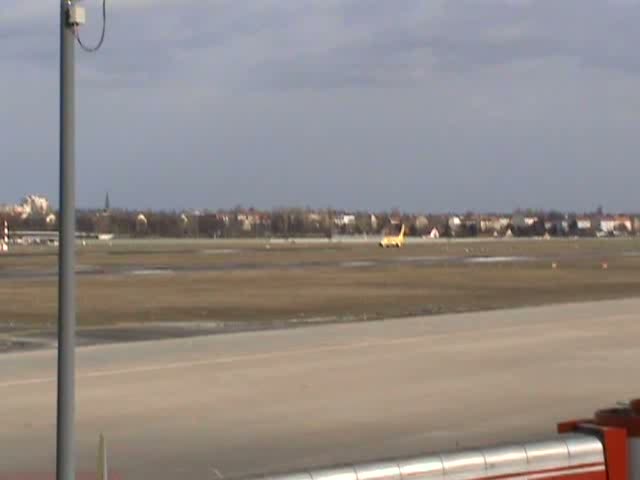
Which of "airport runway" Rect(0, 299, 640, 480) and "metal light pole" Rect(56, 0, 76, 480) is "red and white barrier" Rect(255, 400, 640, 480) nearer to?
"metal light pole" Rect(56, 0, 76, 480)

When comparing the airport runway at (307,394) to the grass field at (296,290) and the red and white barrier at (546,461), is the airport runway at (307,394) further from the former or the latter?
the grass field at (296,290)

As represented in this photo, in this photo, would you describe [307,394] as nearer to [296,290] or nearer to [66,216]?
[66,216]

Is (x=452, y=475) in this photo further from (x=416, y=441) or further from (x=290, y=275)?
(x=290, y=275)

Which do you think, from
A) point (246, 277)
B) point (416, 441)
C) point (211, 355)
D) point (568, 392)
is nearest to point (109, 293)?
point (246, 277)

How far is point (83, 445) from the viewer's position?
595 inches

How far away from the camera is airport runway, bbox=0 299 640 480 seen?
14.5 m

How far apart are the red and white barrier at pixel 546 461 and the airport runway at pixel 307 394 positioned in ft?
9.31

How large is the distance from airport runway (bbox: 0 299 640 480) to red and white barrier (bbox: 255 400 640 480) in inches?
112

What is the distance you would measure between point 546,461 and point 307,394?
37.8 feet

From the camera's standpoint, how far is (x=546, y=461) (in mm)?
8141

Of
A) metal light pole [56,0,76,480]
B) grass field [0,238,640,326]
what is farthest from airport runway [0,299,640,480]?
grass field [0,238,640,326]

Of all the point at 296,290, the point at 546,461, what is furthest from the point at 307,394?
the point at 296,290

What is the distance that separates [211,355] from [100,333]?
647 centimetres

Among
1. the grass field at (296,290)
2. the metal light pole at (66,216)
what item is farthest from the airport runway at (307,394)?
the grass field at (296,290)
